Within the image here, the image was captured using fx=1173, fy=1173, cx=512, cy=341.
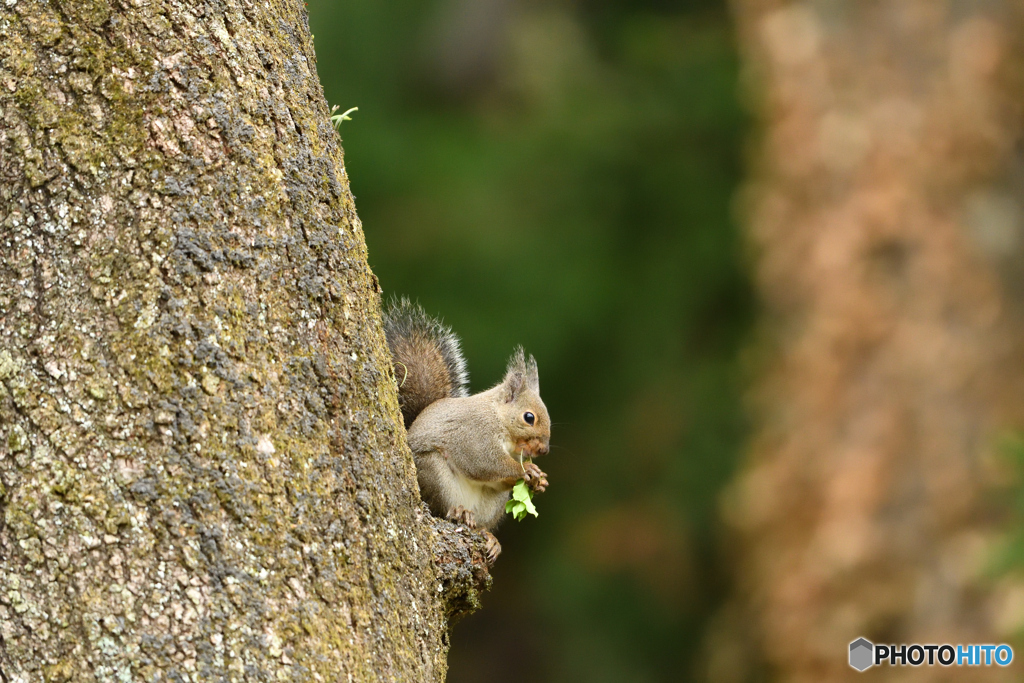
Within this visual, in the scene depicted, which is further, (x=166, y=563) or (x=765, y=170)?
(x=765, y=170)

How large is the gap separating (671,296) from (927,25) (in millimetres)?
2985

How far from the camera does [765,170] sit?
6.40 meters

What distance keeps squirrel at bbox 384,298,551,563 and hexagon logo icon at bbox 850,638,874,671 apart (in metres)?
3.04

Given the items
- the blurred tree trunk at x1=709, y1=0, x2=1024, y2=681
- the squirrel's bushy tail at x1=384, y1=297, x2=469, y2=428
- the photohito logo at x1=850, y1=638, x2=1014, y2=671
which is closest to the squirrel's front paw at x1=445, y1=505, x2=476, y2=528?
the squirrel's bushy tail at x1=384, y1=297, x2=469, y2=428

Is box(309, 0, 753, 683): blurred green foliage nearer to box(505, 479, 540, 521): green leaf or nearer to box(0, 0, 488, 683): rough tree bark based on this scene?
box(505, 479, 540, 521): green leaf

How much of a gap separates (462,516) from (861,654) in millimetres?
3668

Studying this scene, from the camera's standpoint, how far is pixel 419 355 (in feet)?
8.07

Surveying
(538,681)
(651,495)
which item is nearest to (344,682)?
(651,495)

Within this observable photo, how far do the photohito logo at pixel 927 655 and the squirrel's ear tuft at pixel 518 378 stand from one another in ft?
8.90

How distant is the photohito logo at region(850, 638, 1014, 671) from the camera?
462cm

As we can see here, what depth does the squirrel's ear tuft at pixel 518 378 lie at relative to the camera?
2664mm

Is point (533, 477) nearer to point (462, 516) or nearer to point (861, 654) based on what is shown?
point (462, 516)

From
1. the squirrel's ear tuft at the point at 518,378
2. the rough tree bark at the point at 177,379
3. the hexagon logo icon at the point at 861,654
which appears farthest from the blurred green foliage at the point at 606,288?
the rough tree bark at the point at 177,379

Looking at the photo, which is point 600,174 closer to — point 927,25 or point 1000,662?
point 927,25
